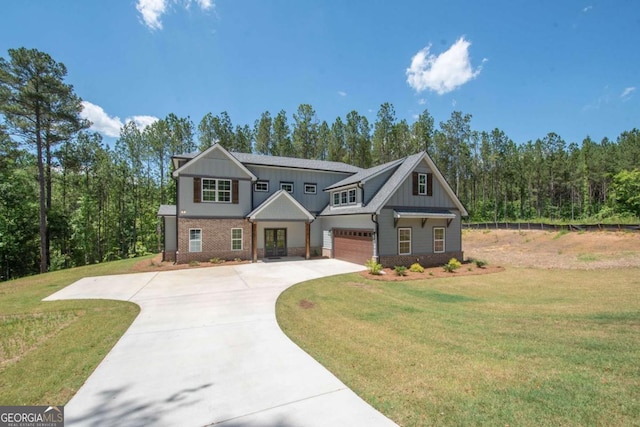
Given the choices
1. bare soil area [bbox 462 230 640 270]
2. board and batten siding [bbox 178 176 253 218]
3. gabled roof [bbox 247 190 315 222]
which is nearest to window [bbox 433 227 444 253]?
bare soil area [bbox 462 230 640 270]

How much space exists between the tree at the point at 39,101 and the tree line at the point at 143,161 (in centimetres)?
6

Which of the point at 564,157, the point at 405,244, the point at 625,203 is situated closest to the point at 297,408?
the point at 405,244

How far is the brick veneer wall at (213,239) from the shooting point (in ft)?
58.4

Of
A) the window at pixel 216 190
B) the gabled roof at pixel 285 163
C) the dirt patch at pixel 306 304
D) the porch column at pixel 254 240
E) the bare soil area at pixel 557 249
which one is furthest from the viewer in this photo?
the gabled roof at pixel 285 163

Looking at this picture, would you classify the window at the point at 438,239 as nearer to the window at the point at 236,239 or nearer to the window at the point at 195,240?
the window at the point at 236,239

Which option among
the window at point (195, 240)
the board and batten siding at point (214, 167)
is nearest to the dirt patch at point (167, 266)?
the window at point (195, 240)

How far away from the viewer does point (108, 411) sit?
3836 mm

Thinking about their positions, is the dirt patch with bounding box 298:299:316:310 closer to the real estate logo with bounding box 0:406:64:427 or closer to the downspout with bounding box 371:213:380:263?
the real estate logo with bounding box 0:406:64:427

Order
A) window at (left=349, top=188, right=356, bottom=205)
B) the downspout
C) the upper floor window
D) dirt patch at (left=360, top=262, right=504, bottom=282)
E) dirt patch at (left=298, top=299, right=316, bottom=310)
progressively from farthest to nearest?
the upper floor window, window at (left=349, top=188, right=356, bottom=205), the downspout, dirt patch at (left=360, top=262, right=504, bottom=282), dirt patch at (left=298, top=299, right=316, bottom=310)

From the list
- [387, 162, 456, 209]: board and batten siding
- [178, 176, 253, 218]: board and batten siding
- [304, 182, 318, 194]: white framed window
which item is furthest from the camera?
[304, 182, 318, 194]: white framed window

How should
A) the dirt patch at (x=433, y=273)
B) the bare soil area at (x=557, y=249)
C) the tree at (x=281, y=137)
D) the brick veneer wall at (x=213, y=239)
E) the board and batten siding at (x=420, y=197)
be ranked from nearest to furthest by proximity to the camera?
the dirt patch at (x=433, y=273), the board and batten siding at (x=420, y=197), the bare soil area at (x=557, y=249), the brick veneer wall at (x=213, y=239), the tree at (x=281, y=137)

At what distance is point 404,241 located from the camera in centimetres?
1722

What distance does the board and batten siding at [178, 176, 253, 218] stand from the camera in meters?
18.0

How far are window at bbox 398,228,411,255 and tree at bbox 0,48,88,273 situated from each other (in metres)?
25.9
